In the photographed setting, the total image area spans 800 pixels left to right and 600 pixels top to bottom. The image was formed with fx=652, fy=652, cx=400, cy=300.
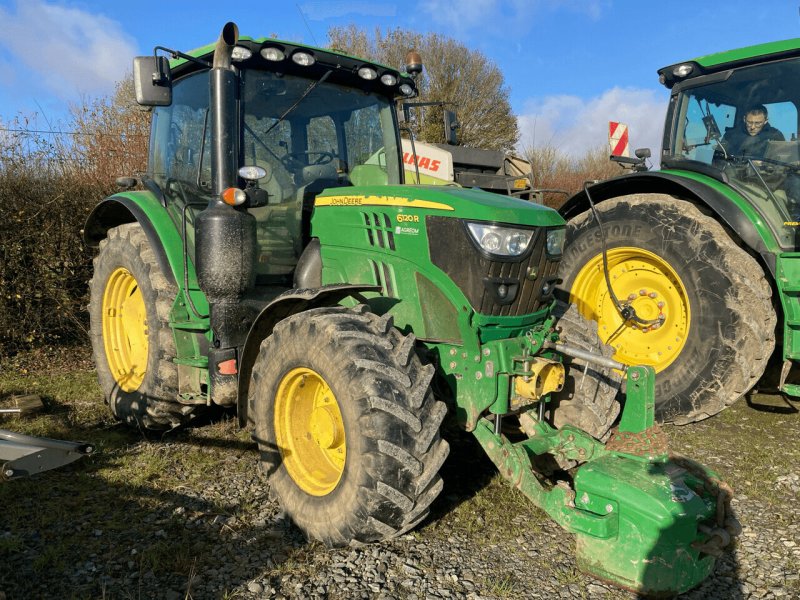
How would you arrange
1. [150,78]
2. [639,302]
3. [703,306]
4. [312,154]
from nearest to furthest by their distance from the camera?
[150,78] → [312,154] → [703,306] → [639,302]

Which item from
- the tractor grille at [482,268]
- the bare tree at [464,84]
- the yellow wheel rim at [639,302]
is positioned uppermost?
the bare tree at [464,84]

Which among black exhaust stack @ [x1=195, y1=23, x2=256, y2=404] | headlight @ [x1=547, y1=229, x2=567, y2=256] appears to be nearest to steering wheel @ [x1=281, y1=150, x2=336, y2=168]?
black exhaust stack @ [x1=195, y1=23, x2=256, y2=404]

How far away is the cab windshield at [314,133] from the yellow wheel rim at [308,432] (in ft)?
3.81

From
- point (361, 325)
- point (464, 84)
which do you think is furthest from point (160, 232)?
point (464, 84)

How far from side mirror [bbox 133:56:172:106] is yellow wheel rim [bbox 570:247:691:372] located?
354 cm

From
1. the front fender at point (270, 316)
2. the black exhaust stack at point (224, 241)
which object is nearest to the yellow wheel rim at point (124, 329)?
the black exhaust stack at point (224, 241)

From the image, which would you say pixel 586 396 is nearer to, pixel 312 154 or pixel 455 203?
pixel 455 203

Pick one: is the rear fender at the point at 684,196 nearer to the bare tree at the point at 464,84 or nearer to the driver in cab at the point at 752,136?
the driver in cab at the point at 752,136

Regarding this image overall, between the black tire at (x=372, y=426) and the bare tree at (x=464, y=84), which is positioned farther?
the bare tree at (x=464, y=84)

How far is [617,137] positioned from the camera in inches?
316

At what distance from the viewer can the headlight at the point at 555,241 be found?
3.28 metres

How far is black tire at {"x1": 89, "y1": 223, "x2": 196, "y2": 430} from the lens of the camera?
4.09 metres

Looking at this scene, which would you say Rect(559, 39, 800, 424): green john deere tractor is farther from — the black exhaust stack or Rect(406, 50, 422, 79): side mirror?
the black exhaust stack

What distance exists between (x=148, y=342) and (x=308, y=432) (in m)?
1.54
